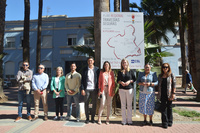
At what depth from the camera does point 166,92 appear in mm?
4719

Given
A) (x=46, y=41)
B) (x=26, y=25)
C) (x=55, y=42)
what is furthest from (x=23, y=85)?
(x=46, y=41)

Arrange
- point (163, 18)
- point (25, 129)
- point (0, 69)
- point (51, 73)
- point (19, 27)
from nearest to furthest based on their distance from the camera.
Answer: point (25, 129), point (0, 69), point (163, 18), point (51, 73), point (19, 27)

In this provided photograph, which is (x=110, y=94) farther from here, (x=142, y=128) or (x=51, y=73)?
(x=51, y=73)

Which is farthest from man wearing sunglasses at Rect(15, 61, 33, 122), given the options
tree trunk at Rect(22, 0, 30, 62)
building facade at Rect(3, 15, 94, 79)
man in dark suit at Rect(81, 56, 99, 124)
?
building facade at Rect(3, 15, 94, 79)

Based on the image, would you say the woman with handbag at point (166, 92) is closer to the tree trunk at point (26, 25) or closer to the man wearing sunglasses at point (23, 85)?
the man wearing sunglasses at point (23, 85)

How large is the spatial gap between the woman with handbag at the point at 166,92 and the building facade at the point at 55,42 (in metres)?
19.0

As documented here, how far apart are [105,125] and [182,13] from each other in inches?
688

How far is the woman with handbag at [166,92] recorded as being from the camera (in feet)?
15.4

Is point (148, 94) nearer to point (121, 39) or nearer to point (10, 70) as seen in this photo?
point (121, 39)

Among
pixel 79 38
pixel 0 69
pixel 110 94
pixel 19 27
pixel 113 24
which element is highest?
pixel 19 27

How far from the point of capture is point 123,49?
5.69m

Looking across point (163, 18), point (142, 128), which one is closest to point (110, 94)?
point (142, 128)

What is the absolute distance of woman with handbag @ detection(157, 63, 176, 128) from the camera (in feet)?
15.4

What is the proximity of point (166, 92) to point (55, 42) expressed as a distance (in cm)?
2154
